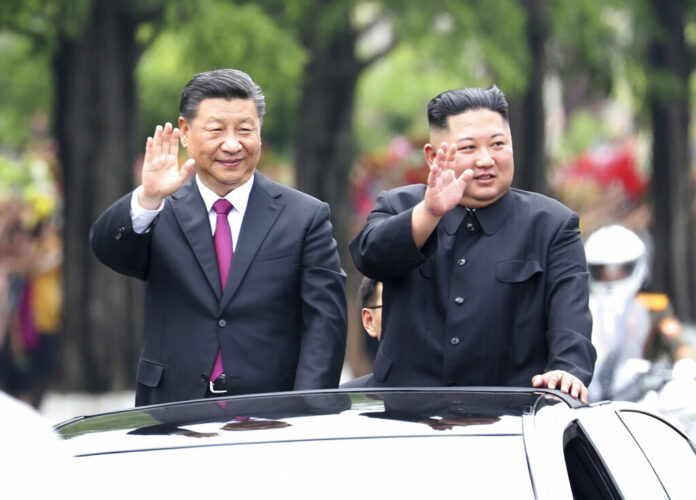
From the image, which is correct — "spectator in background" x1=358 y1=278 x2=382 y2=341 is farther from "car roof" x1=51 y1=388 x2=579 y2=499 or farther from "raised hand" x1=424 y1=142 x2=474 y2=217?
"car roof" x1=51 y1=388 x2=579 y2=499

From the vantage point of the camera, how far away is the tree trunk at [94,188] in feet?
46.4

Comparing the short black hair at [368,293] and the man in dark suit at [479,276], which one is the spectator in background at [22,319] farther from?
the man in dark suit at [479,276]

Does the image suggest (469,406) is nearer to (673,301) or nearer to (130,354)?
(130,354)

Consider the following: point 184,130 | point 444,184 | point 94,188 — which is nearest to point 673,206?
point 94,188

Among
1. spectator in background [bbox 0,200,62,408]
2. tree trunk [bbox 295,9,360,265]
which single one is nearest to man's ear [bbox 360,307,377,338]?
spectator in background [bbox 0,200,62,408]

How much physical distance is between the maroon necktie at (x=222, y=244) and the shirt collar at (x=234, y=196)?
0.02m

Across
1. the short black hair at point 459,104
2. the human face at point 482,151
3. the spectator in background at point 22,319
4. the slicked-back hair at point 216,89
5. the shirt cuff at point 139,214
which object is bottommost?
the spectator in background at point 22,319

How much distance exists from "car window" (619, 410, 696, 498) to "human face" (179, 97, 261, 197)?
1.46m

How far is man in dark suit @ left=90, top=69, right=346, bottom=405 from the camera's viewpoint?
476cm

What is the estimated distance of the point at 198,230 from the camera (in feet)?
15.8

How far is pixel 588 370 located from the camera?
436 centimetres

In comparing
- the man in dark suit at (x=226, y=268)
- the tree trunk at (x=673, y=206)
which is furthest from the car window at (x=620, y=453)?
the tree trunk at (x=673, y=206)

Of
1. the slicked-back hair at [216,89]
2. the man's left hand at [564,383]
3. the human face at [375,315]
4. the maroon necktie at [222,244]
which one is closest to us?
the man's left hand at [564,383]

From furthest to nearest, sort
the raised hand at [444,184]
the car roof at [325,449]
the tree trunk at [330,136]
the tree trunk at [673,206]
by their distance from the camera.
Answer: the tree trunk at [673,206]
the tree trunk at [330,136]
the raised hand at [444,184]
the car roof at [325,449]
